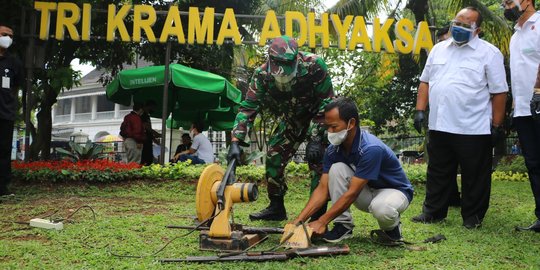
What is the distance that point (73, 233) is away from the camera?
12.7 feet

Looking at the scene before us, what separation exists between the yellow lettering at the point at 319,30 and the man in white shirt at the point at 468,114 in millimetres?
4462

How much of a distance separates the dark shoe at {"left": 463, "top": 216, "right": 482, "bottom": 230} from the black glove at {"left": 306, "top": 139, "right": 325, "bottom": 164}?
4.62 feet

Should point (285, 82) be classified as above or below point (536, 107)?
above

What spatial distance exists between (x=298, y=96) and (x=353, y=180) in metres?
1.16

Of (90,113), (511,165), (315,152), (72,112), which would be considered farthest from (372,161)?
(72,112)

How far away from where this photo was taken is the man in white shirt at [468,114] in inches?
170

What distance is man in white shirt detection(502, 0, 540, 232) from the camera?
13.9ft

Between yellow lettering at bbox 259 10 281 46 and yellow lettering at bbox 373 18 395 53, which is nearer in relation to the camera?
yellow lettering at bbox 259 10 281 46

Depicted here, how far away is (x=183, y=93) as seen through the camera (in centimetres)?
1162

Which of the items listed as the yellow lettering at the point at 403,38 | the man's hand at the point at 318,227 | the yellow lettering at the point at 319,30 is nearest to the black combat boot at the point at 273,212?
the man's hand at the point at 318,227

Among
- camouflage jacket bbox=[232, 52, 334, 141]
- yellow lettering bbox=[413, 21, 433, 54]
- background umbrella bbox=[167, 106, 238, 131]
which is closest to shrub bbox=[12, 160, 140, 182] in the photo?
camouflage jacket bbox=[232, 52, 334, 141]

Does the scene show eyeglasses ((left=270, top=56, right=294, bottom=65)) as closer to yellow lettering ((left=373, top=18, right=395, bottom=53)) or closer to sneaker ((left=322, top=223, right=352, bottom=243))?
sneaker ((left=322, top=223, right=352, bottom=243))

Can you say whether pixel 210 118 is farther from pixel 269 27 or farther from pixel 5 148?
pixel 5 148

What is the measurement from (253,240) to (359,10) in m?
13.4
